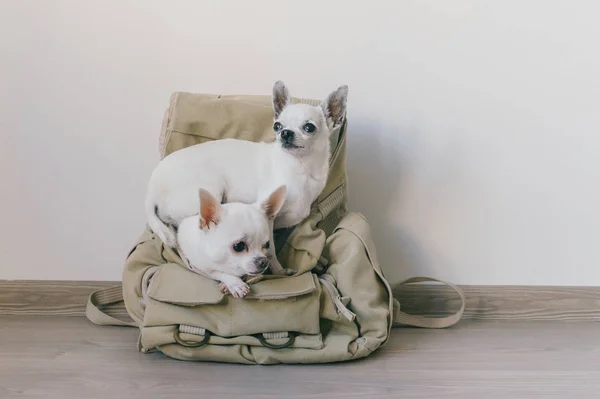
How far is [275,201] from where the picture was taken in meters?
1.35

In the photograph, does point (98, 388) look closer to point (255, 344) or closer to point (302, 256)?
point (255, 344)

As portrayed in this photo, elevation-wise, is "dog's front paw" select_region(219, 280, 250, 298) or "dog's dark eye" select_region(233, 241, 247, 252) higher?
"dog's dark eye" select_region(233, 241, 247, 252)

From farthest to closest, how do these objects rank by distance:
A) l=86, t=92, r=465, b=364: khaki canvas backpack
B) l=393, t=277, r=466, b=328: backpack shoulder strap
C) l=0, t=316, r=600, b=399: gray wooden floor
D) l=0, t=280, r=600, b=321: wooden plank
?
l=0, t=280, r=600, b=321: wooden plank
l=393, t=277, r=466, b=328: backpack shoulder strap
l=86, t=92, r=465, b=364: khaki canvas backpack
l=0, t=316, r=600, b=399: gray wooden floor

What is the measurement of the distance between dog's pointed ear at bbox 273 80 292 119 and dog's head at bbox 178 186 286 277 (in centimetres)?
22

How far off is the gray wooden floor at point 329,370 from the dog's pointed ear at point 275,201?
0.35 meters

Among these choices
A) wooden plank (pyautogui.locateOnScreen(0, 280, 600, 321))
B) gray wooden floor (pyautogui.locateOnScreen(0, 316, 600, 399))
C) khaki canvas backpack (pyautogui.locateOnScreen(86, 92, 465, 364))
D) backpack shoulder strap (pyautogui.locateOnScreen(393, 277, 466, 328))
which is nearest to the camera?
gray wooden floor (pyautogui.locateOnScreen(0, 316, 600, 399))

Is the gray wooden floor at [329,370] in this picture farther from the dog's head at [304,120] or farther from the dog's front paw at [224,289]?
the dog's head at [304,120]

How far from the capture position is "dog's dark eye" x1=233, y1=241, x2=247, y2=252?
4.27 feet

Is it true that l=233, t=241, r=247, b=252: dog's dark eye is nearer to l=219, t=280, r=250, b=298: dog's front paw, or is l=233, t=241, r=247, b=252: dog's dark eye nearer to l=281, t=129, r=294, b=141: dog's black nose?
l=219, t=280, r=250, b=298: dog's front paw

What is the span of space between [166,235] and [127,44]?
59 cm

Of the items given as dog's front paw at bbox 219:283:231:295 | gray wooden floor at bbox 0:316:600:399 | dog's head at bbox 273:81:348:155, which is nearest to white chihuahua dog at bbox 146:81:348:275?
dog's head at bbox 273:81:348:155

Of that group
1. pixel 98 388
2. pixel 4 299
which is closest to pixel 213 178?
pixel 98 388

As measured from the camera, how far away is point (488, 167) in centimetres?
172

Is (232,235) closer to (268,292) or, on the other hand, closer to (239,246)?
(239,246)
